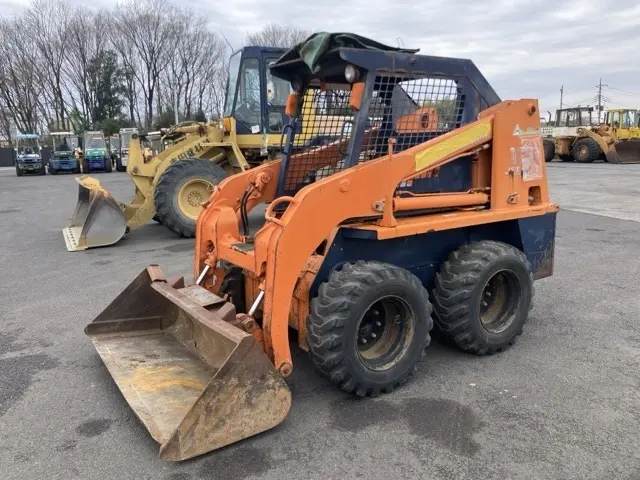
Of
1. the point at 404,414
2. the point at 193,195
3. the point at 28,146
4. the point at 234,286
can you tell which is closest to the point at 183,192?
the point at 193,195

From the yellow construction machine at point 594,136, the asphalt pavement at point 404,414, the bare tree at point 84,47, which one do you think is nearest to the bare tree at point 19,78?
the bare tree at point 84,47

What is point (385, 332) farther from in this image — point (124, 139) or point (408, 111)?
point (124, 139)

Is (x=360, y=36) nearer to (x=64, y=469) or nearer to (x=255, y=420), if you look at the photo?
(x=255, y=420)

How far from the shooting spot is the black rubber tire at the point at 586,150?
2719 centimetres

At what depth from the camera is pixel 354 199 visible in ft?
11.6

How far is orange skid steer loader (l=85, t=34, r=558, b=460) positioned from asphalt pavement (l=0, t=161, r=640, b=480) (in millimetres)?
174

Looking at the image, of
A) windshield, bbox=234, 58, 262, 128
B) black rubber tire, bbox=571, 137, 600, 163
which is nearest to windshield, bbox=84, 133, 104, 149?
windshield, bbox=234, 58, 262, 128

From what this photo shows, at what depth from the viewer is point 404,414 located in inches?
133

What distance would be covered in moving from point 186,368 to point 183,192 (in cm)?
568

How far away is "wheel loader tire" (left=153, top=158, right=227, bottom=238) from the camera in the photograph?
878cm

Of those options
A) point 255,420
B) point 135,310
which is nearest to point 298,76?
point 135,310

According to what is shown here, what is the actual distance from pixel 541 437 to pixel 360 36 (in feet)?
9.02

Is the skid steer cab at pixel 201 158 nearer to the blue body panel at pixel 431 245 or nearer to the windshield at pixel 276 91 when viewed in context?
the windshield at pixel 276 91

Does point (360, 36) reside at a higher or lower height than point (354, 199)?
higher
